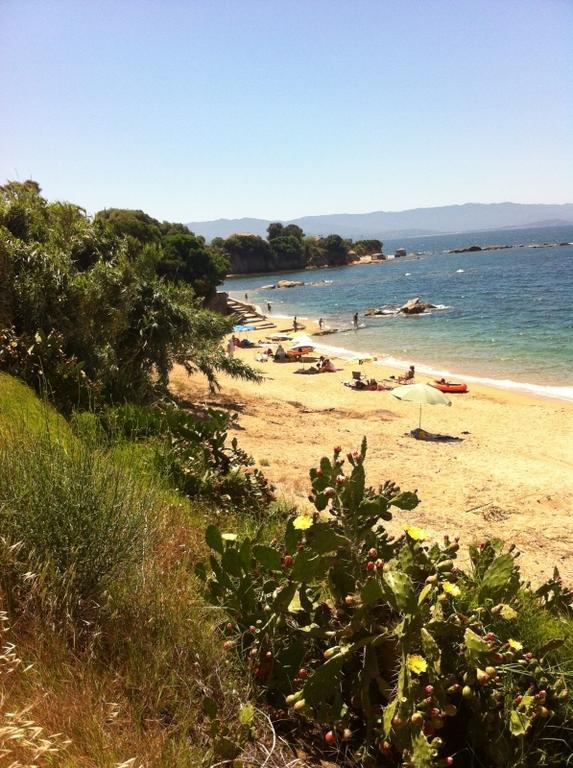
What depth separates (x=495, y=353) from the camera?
96.4 feet

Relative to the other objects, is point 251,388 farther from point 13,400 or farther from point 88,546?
point 88,546

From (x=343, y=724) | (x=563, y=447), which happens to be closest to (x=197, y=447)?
(x=343, y=724)

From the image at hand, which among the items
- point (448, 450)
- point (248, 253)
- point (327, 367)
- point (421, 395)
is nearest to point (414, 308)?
point (327, 367)

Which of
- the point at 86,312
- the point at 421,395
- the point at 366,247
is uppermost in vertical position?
the point at 366,247

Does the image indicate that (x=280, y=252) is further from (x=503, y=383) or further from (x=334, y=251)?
(x=503, y=383)

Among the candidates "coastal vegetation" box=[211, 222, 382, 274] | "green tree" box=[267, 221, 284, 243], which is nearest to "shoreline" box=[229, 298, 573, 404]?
"coastal vegetation" box=[211, 222, 382, 274]

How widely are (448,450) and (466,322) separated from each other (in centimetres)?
2848

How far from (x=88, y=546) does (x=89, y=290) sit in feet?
24.4

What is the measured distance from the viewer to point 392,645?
220cm

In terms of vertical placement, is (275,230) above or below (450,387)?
above

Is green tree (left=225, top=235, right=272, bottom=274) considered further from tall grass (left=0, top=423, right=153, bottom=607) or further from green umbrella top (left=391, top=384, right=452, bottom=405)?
tall grass (left=0, top=423, right=153, bottom=607)

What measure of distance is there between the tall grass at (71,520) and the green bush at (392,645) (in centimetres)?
44

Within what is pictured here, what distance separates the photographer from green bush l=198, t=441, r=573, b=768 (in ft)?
6.46

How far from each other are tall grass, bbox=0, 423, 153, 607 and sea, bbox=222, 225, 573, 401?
21757 mm
